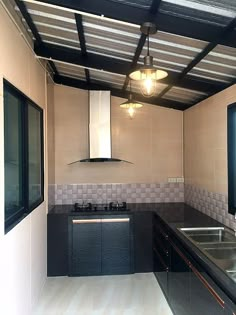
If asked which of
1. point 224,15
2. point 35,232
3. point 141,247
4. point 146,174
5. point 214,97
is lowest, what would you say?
point 141,247

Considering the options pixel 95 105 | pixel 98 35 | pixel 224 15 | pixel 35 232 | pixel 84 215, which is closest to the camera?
pixel 224 15

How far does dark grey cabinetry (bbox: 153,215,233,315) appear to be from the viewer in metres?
1.83

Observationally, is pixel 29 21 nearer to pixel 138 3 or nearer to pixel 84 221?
pixel 138 3

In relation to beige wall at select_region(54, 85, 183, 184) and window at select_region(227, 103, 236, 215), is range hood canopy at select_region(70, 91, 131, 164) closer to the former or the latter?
beige wall at select_region(54, 85, 183, 184)

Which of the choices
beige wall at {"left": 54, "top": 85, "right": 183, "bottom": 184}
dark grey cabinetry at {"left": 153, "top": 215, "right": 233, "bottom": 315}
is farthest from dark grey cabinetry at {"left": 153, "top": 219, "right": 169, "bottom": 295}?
beige wall at {"left": 54, "top": 85, "right": 183, "bottom": 184}

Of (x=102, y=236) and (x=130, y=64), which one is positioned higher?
(x=130, y=64)

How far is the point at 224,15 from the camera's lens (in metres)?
1.94

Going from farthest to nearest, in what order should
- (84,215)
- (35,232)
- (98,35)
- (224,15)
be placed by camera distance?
1. (84,215)
2. (35,232)
3. (98,35)
4. (224,15)

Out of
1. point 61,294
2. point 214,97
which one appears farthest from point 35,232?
point 214,97

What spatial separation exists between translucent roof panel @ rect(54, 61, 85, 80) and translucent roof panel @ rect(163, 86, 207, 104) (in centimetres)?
127

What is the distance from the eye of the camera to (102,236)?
3.93 meters

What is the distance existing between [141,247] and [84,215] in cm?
91

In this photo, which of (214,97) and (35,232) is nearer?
(35,232)

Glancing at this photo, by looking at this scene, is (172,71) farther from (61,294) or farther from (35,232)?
(61,294)
